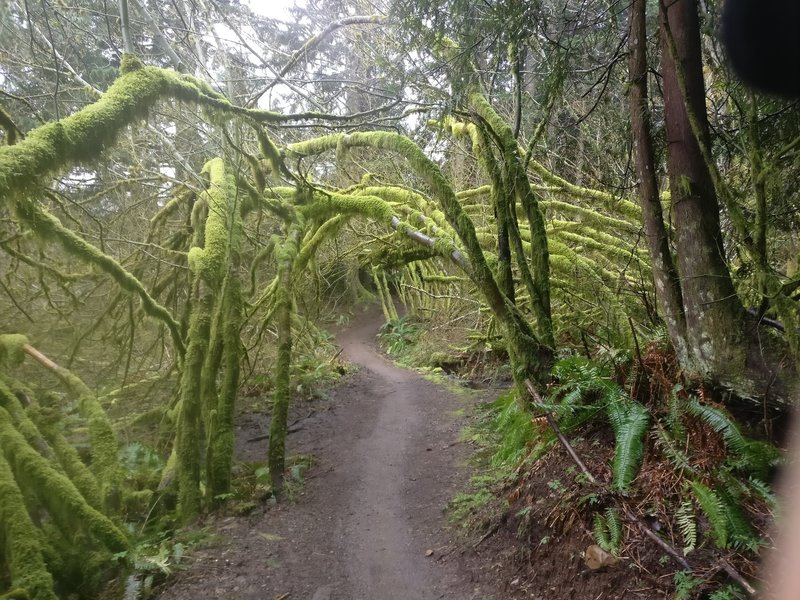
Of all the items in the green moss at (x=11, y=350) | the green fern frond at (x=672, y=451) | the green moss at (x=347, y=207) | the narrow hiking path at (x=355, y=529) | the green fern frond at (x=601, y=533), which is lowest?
the narrow hiking path at (x=355, y=529)

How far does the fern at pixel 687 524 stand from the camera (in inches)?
111

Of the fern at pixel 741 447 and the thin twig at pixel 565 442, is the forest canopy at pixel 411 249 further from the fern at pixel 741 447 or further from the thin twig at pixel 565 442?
the thin twig at pixel 565 442

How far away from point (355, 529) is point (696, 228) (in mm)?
4617

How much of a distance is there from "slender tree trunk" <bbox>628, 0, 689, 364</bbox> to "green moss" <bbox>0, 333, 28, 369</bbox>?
680 cm

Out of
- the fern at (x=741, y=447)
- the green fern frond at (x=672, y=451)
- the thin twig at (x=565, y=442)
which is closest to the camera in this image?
the fern at (x=741, y=447)

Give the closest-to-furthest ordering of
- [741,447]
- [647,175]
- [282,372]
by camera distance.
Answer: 1. [741,447]
2. [647,175]
3. [282,372]

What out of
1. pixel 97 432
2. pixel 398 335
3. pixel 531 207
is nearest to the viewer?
pixel 97 432

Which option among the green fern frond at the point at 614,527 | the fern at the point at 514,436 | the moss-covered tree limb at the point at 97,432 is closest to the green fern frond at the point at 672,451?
the green fern frond at the point at 614,527

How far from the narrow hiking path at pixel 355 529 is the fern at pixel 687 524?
4.97ft

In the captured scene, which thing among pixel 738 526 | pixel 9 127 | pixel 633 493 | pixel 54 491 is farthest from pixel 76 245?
pixel 738 526

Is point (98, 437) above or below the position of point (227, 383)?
below

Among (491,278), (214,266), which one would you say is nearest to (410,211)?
(491,278)

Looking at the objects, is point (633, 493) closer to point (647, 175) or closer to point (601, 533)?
point (601, 533)

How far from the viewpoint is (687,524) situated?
9.53 feet
